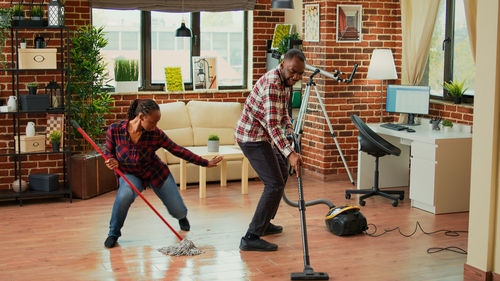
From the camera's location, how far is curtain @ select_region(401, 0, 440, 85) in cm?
752

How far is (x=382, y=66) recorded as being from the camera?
303 inches

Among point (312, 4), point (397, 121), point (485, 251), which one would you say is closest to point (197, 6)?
point (312, 4)

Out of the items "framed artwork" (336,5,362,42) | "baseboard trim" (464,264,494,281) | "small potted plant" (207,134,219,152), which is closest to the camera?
"baseboard trim" (464,264,494,281)

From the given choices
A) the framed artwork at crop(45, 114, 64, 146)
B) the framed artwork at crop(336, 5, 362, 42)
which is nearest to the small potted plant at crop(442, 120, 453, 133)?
the framed artwork at crop(336, 5, 362, 42)

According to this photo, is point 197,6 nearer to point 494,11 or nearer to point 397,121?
point 397,121

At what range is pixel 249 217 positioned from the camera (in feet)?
21.0

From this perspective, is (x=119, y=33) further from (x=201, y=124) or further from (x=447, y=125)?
(x=447, y=125)

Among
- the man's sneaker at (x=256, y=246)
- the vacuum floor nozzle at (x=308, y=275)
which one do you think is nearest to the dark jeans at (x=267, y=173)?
the man's sneaker at (x=256, y=246)

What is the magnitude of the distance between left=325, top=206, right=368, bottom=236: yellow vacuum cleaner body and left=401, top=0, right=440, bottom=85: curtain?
2.56m

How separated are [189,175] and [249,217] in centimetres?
155

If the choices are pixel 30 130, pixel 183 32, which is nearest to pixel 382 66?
pixel 183 32

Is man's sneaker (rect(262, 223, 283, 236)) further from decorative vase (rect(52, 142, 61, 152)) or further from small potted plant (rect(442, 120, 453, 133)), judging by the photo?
decorative vase (rect(52, 142, 61, 152))

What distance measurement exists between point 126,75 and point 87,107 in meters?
0.84

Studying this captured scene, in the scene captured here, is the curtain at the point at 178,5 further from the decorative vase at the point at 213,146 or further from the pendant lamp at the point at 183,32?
the decorative vase at the point at 213,146
